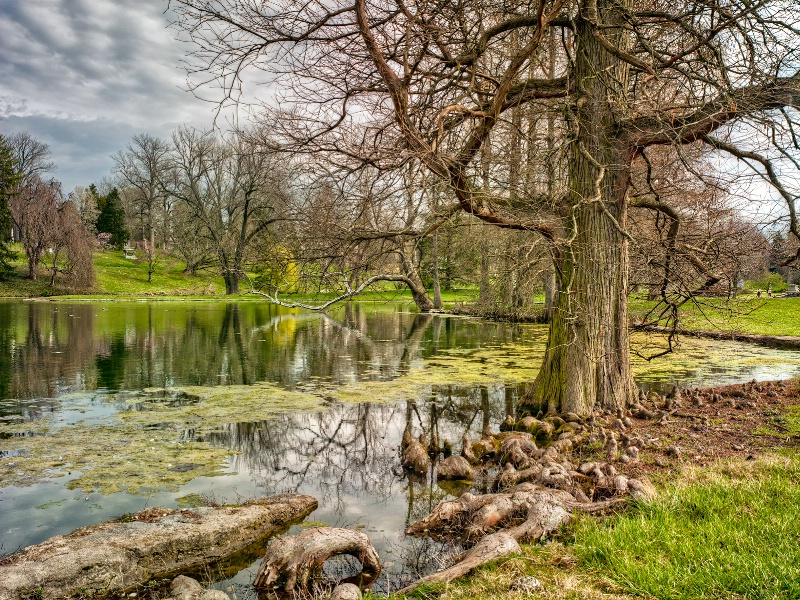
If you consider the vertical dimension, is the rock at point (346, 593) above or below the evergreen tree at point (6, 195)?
below

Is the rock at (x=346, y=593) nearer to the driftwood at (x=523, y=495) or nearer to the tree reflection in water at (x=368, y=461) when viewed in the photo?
the driftwood at (x=523, y=495)

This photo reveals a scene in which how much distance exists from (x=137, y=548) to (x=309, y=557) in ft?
4.36

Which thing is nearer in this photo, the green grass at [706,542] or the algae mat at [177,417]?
the green grass at [706,542]

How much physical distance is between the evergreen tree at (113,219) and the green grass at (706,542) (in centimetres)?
6479

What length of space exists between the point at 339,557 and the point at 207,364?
1081 cm

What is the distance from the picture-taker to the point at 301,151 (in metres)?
7.38

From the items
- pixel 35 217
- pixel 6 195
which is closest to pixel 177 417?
pixel 35 217

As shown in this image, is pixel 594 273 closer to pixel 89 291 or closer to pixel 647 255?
pixel 647 255

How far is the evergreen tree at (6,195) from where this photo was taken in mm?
41125

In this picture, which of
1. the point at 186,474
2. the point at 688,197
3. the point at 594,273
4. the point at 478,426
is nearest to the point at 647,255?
the point at 594,273

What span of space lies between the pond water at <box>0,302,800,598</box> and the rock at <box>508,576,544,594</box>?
1.32m

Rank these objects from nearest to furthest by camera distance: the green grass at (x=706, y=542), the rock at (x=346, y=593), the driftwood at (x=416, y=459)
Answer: the green grass at (x=706, y=542), the rock at (x=346, y=593), the driftwood at (x=416, y=459)

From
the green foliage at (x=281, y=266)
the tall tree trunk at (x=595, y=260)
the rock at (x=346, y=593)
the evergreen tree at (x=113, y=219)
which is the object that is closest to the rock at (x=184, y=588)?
the rock at (x=346, y=593)

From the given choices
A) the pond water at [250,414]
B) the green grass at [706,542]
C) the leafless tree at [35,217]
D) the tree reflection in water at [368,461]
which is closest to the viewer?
the green grass at [706,542]
